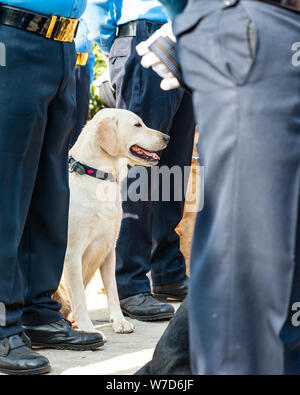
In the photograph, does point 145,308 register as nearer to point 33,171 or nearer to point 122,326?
point 122,326

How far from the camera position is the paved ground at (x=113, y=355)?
262cm

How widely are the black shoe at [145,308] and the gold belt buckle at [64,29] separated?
5.28 feet

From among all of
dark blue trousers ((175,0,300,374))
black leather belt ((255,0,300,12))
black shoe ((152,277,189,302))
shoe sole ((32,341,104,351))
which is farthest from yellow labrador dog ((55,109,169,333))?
black leather belt ((255,0,300,12))

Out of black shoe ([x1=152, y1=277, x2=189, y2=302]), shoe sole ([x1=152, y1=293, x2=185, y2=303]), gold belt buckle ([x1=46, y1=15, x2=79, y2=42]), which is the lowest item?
shoe sole ([x1=152, y1=293, x2=185, y2=303])

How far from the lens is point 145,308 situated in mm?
3689

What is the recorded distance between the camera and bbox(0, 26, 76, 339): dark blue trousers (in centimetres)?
265

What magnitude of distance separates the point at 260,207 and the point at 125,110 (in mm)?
2366

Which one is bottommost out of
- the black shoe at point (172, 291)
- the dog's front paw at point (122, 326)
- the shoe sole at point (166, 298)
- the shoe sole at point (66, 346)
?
the shoe sole at point (166, 298)

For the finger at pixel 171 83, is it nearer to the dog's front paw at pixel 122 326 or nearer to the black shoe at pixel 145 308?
the dog's front paw at pixel 122 326

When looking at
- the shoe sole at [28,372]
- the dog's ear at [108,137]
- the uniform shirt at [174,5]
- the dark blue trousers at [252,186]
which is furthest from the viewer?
the dog's ear at [108,137]

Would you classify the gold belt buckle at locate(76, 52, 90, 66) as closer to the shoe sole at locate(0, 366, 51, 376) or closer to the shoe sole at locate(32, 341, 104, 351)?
the shoe sole at locate(32, 341, 104, 351)

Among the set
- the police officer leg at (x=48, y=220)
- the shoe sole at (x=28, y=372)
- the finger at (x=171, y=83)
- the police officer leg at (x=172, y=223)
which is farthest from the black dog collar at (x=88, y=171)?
the finger at (x=171, y=83)

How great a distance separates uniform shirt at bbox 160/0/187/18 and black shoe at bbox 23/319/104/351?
1730 mm

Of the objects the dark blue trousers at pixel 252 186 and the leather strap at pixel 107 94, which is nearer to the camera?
the dark blue trousers at pixel 252 186
